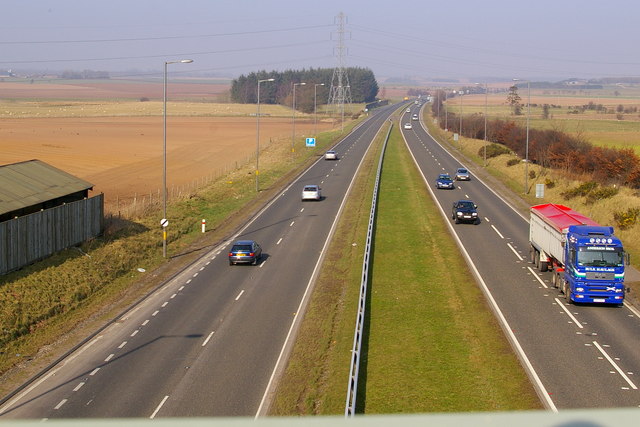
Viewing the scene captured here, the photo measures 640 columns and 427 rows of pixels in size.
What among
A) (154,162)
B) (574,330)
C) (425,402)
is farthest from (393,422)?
(154,162)

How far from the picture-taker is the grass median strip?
1962cm

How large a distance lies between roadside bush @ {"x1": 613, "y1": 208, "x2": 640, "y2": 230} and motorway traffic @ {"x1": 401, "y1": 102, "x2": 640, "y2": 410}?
5.75 meters

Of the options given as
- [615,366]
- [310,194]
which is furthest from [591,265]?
[310,194]

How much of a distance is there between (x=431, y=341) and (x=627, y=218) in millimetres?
26411

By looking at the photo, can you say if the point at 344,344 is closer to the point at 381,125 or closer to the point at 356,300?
the point at 356,300

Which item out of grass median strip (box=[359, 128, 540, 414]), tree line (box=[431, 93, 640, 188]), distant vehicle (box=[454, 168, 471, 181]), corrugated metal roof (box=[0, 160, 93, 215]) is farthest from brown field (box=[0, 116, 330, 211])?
tree line (box=[431, 93, 640, 188])

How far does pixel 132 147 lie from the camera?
10356 centimetres

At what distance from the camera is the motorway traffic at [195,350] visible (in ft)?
63.2

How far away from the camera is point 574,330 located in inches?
1038

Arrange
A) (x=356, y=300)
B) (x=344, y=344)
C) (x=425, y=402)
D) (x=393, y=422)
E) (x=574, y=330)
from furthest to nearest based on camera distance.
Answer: (x=356, y=300) < (x=574, y=330) < (x=344, y=344) < (x=425, y=402) < (x=393, y=422)

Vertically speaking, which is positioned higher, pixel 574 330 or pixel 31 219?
pixel 31 219

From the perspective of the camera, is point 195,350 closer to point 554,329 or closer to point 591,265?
point 554,329

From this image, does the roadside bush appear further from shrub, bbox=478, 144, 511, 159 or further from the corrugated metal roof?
shrub, bbox=478, 144, 511, 159

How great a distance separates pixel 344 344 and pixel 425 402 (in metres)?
5.46
